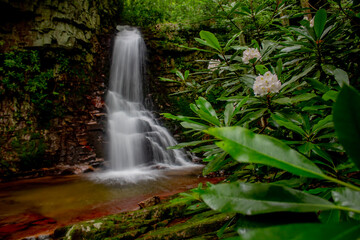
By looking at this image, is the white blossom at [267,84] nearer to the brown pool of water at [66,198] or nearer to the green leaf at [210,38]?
the green leaf at [210,38]

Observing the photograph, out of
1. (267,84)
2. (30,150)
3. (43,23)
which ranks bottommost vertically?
(30,150)

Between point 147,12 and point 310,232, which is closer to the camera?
point 310,232

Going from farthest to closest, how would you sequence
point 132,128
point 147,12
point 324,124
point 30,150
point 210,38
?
point 147,12
point 132,128
point 30,150
point 210,38
point 324,124

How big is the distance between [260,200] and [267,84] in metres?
0.82

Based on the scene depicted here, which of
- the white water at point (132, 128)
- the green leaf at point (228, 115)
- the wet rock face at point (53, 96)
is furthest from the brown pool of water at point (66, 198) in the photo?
the green leaf at point (228, 115)

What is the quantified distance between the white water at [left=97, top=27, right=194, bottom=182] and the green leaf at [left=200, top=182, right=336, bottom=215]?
4.47 metres

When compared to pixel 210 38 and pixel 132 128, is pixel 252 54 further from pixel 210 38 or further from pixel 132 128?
pixel 132 128

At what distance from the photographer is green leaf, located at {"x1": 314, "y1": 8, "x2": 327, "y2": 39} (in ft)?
3.00

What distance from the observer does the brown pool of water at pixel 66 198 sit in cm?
248

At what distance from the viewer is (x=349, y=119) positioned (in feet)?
0.92

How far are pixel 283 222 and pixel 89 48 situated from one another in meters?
8.56

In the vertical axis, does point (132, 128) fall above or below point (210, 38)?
below

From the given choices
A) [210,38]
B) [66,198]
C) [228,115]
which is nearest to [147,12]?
[66,198]

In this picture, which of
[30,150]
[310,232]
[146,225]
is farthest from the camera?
[30,150]
